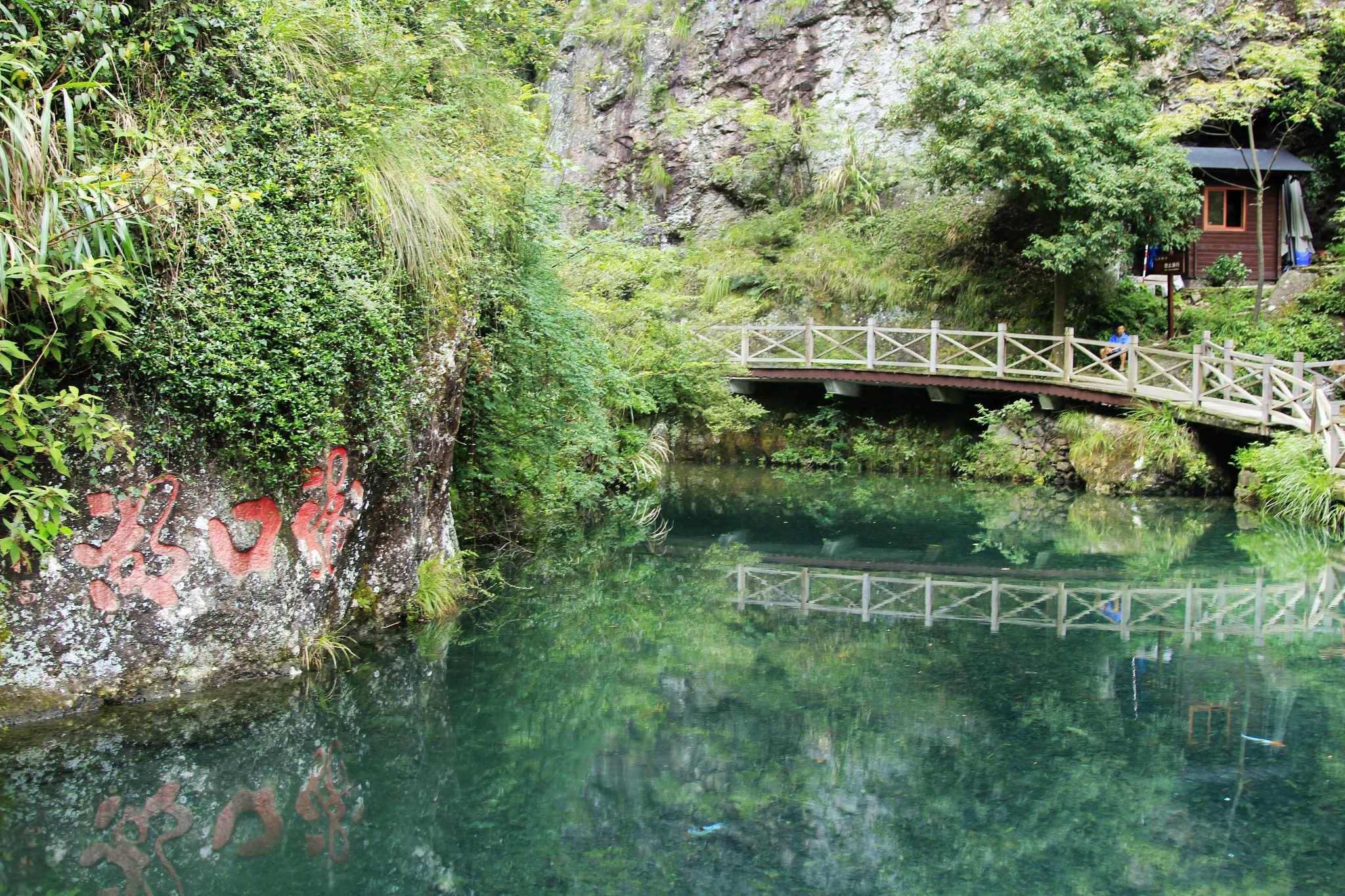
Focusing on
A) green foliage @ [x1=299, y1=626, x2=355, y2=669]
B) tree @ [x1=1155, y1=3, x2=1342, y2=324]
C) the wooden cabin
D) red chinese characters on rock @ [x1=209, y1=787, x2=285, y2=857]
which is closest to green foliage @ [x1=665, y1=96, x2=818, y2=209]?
tree @ [x1=1155, y1=3, x2=1342, y2=324]

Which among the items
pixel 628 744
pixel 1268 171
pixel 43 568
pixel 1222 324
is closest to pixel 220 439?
pixel 43 568

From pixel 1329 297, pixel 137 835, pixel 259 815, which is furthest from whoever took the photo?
pixel 1329 297

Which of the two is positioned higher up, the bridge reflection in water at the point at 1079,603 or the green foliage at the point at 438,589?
the green foliage at the point at 438,589

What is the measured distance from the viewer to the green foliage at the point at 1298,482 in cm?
1177

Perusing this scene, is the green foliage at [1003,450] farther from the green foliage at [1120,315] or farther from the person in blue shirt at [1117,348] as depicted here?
the green foliage at [1120,315]

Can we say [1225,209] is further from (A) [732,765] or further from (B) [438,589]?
(A) [732,765]

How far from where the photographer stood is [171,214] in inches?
224

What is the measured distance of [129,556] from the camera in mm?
5672

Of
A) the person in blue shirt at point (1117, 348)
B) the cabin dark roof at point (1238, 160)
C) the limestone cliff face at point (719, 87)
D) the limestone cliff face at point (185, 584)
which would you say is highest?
the limestone cliff face at point (719, 87)

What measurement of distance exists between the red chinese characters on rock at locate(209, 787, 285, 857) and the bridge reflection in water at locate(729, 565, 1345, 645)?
15.7 ft

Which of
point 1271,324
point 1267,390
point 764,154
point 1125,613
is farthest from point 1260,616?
point 764,154

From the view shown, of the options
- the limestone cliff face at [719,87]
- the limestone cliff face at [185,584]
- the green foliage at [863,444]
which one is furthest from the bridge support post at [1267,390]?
the limestone cliff face at [185,584]

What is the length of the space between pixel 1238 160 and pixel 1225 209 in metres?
1.21

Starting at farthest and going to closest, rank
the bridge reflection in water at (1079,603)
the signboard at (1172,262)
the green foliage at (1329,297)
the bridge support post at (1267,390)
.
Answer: the green foliage at (1329,297) → the signboard at (1172,262) → the bridge support post at (1267,390) → the bridge reflection in water at (1079,603)
